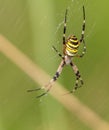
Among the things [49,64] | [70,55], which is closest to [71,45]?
[70,55]

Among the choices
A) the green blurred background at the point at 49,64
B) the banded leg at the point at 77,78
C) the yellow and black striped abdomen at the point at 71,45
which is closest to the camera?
the yellow and black striped abdomen at the point at 71,45

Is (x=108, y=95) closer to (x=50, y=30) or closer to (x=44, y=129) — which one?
(x=44, y=129)

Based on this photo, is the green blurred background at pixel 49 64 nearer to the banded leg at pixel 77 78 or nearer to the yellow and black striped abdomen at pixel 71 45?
the banded leg at pixel 77 78

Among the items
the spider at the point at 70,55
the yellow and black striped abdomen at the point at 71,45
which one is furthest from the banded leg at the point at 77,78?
the yellow and black striped abdomen at the point at 71,45

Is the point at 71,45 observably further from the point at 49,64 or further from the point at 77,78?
the point at 77,78

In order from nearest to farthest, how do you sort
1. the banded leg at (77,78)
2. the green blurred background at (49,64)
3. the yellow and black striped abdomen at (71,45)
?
the yellow and black striped abdomen at (71,45)
the green blurred background at (49,64)
the banded leg at (77,78)
